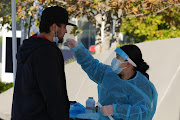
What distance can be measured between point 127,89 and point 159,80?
4314 millimetres

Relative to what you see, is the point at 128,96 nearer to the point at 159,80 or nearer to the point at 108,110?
the point at 108,110

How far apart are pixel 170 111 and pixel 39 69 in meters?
4.34

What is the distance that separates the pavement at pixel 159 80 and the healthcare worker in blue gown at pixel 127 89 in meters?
3.42

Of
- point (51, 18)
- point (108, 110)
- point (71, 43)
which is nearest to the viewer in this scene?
point (51, 18)

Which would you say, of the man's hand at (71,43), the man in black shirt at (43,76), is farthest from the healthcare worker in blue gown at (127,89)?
the man in black shirt at (43,76)

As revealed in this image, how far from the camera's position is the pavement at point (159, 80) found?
254 inches

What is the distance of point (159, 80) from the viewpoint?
718 centimetres

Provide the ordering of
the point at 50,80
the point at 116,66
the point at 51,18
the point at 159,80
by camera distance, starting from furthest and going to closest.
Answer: the point at 159,80 < the point at 116,66 < the point at 51,18 < the point at 50,80

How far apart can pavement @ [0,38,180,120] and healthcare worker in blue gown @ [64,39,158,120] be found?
342cm

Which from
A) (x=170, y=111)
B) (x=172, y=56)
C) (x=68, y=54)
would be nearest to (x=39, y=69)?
(x=170, y=111)

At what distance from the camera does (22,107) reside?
259cm

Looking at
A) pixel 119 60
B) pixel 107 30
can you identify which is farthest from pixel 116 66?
pixel 107 30

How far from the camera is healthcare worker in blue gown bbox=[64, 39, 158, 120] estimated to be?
9.59 ft

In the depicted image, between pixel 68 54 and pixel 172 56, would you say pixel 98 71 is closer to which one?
pixel 172 56
